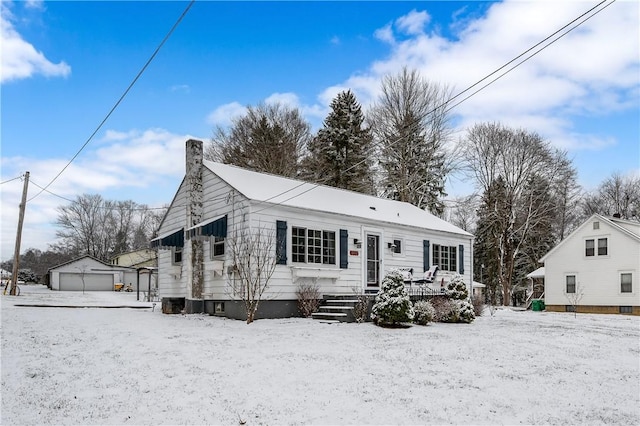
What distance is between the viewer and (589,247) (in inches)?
1054

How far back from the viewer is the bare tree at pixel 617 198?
129 ft

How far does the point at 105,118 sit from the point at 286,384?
8.68 m

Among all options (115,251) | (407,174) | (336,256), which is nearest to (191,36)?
(336,256)

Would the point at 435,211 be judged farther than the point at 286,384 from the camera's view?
Yes

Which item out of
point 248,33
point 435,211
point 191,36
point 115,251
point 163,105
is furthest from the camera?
point 115,251

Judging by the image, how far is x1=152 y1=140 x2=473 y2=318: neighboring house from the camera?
13977mm

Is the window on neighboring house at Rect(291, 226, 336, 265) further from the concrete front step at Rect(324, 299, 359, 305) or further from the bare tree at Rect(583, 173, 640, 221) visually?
the bare tree at Rect(583, 173, 640, 221)

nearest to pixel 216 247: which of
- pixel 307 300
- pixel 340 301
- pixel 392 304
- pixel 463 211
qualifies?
pixel 307 300

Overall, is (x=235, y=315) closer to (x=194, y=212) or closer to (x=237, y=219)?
(x=237, y=219)

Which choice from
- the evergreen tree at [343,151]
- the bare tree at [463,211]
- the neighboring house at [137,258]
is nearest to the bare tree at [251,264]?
the evergreen tree at [343,151]

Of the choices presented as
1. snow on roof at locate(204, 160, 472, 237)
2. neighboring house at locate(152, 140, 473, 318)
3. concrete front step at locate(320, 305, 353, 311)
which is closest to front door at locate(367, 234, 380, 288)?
neighboring house at locate(152, 140, 473, 318)

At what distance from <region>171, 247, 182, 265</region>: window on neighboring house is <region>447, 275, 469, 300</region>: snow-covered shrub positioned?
9.37m

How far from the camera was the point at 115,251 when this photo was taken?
59.0 m

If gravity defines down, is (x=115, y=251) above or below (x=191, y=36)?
below
